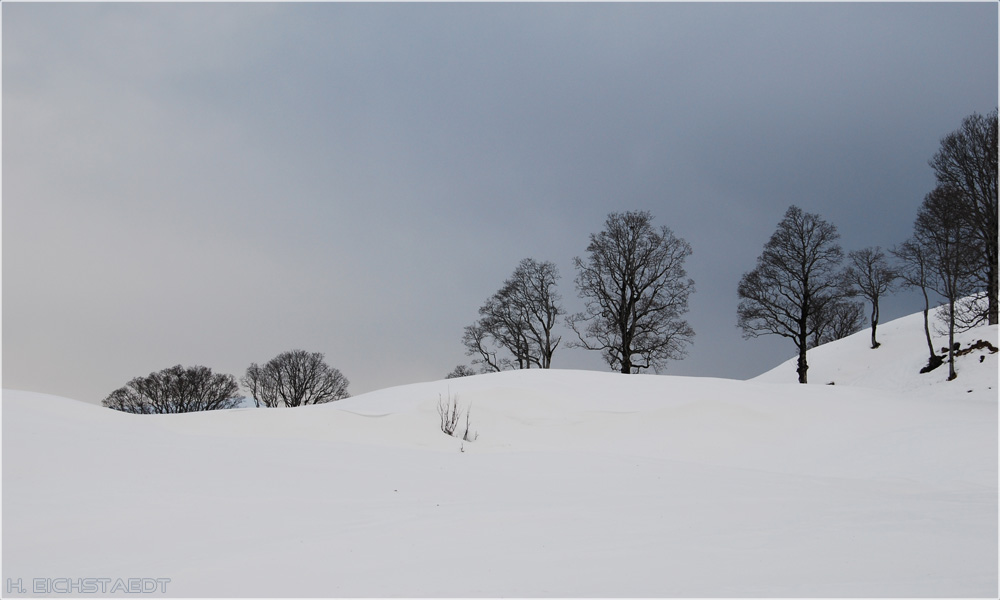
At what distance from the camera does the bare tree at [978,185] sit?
18.8m

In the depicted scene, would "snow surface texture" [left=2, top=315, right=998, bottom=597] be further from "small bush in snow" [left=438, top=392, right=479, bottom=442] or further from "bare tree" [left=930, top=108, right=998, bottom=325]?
"bare tree" [left=930, top=108, right=998, bottom=325]

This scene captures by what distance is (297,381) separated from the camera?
41094 millimetres

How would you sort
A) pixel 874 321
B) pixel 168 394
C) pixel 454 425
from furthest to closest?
1. pixel 168 394
2. pixel 874 321
3. pixel 454 425

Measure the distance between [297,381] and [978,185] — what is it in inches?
1590

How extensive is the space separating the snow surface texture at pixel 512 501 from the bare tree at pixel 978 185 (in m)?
6.54

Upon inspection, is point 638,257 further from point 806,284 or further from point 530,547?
point 530,547

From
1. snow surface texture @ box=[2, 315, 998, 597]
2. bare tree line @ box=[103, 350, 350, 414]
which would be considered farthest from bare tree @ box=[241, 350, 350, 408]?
snow surface texture @ box=[2, 315, 998, 597]

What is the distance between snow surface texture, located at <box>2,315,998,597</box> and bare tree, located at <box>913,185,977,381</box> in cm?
679

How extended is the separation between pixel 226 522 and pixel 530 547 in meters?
3.15

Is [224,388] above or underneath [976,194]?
underneath

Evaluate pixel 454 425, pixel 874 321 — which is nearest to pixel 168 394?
pixel 454 425

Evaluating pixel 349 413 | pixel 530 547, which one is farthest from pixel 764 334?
pixel 530 547

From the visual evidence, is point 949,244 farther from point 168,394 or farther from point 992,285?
point 168,394

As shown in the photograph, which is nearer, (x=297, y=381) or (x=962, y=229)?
(x=962, y=229)
